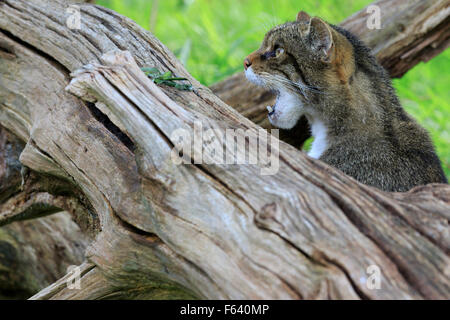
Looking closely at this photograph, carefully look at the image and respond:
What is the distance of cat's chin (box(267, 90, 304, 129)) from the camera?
11.2 feet

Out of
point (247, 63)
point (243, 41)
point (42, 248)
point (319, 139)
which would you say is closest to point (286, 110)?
point (319, 139)

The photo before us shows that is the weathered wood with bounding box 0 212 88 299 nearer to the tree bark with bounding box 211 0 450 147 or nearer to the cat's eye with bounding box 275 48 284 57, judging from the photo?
the tree bark with bounding box 211 0 450 147

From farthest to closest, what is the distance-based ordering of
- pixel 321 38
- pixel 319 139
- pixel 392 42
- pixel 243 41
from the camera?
pixel 243 41 → pixel 392 42 → pixel 319 139 → pixel 321 38

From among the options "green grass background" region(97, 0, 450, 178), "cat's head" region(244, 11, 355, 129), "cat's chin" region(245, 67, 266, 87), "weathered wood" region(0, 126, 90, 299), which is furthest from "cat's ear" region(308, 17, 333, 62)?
"weathered wood" region(0, 126, 90, 299)

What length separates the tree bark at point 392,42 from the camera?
4266mm

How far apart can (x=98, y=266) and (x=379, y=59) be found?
2.90m

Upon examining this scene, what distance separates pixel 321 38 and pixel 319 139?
0.61 meters

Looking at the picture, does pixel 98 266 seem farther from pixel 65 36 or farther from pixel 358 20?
pixel 358 20

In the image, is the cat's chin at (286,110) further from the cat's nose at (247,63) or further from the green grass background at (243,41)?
the green grass background at (243,41)

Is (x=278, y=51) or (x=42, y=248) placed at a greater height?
(x=278, y=51)

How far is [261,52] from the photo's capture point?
11.6 ft

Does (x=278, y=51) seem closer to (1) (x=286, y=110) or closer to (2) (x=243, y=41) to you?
(1) (x=286, y=110)

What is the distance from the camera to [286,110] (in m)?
3.46

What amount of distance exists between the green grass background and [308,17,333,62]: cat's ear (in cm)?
152
